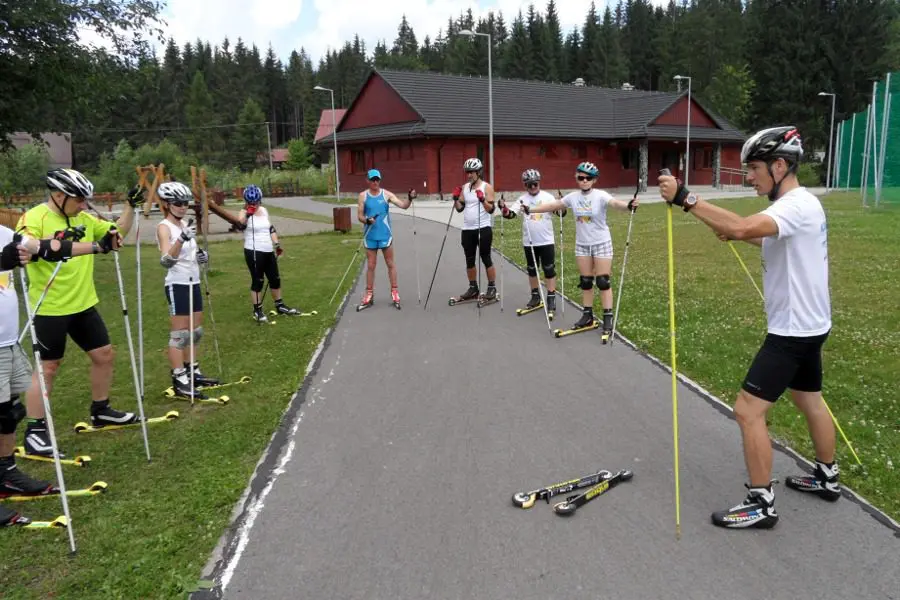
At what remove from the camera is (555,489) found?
4254 mm

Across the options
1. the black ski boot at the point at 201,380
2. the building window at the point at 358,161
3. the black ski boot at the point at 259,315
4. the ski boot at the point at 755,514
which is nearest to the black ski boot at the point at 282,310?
the black ski boot at the point at 259,315

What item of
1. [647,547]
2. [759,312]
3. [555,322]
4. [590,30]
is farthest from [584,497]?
[590,30]

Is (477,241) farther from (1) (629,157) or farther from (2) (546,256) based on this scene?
(1) (629,157)

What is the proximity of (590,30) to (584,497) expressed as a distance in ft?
341

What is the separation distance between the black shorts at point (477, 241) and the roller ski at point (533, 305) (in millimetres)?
1009

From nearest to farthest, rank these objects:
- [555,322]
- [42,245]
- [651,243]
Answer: [42,245] < [555,322] < [651,243]

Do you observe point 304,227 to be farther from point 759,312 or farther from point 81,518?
point 81,518

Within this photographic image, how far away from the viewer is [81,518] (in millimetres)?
4141

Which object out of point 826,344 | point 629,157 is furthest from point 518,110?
point 826,344

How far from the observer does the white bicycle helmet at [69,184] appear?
476cm

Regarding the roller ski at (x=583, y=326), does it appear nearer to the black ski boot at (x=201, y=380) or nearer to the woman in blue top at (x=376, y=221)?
the woman in blue top at (x=376, y=221)

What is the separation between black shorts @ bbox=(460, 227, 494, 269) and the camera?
34.1ft

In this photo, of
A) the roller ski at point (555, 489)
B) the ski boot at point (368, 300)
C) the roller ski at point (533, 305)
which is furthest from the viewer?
the ski boot at point (368, 300)

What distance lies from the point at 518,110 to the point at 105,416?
42.8 meters
